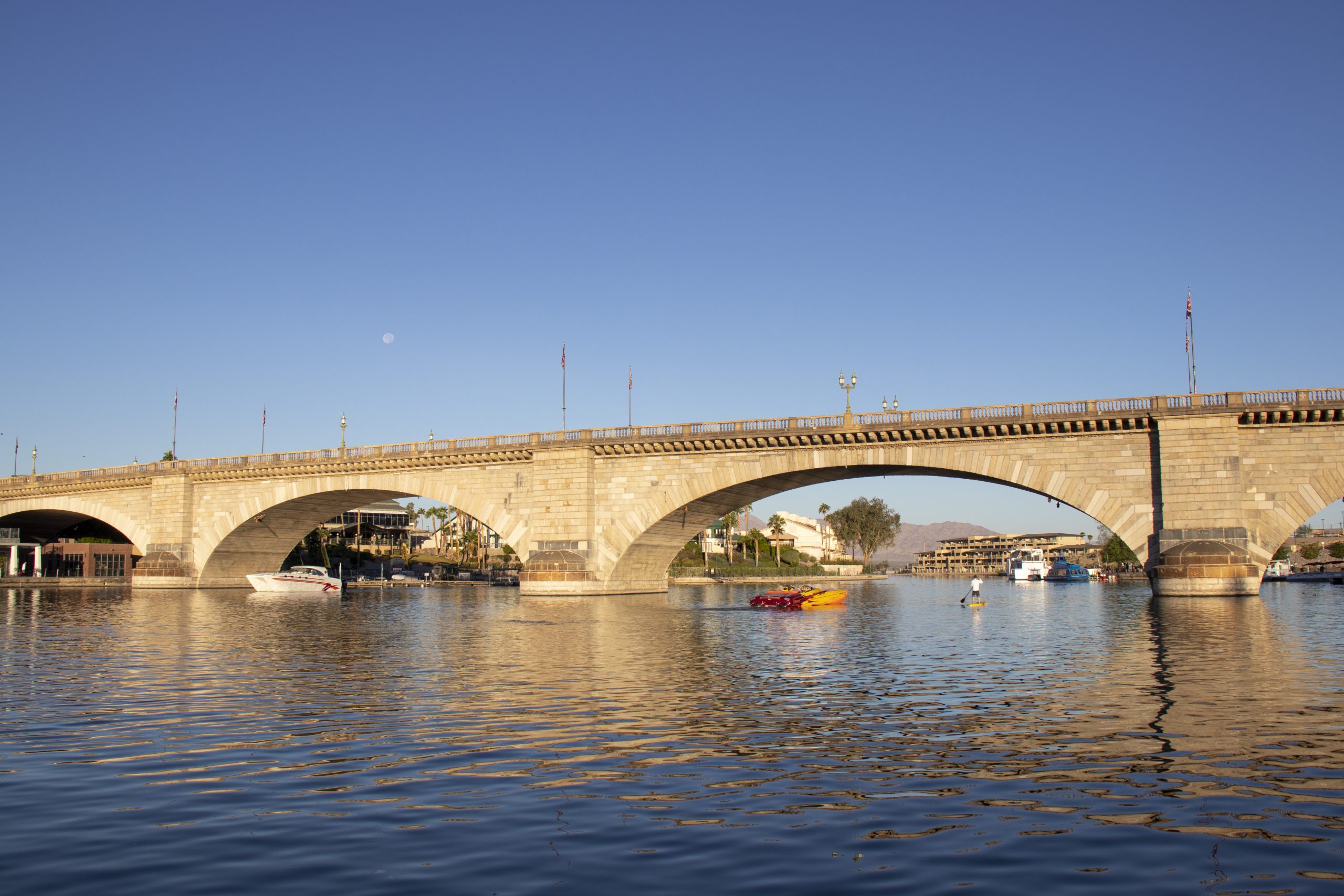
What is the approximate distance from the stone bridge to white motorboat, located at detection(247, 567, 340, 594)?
4499 millimetres

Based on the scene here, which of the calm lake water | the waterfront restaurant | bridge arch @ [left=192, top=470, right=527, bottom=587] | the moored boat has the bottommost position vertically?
the moored boat

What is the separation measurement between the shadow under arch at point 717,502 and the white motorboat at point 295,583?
943 inches

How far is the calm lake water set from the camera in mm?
8281

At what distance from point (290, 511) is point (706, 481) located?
1365 inches

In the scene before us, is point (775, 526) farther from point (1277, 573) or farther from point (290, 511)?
point (290, 511)

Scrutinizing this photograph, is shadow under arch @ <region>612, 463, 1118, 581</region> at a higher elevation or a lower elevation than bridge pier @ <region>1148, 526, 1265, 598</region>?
higher

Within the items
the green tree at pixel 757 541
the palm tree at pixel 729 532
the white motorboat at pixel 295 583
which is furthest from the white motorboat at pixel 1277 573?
the white motorboat at pixel 295 583

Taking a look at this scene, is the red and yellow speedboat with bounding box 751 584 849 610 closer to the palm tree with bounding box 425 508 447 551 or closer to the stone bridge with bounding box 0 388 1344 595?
the stone bridge with bounding box 0 388 1344 595

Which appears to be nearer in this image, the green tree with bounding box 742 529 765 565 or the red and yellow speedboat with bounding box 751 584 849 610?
the red and yellow speedboat with bounding box 751 584 849 610

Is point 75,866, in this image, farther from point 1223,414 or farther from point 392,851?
point 1223,414

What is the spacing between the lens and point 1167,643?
27688mm

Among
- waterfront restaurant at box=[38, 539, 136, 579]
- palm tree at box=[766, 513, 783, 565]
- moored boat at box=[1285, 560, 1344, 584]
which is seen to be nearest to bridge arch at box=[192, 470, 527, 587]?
waterfront restaurant at box=[38, 539, 136, 579]

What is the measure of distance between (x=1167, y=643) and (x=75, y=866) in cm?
2626

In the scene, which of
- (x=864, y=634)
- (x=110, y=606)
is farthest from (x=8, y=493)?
(x=864, y=634)
